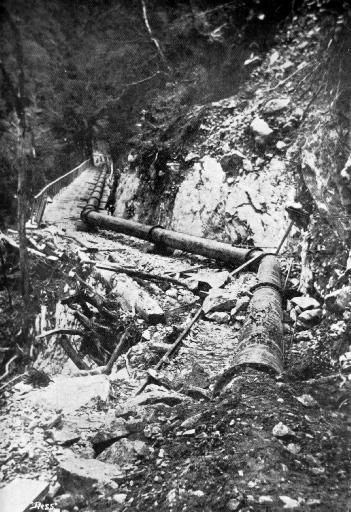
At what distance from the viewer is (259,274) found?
385cm

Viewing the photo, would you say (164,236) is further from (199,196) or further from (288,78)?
(288,78)

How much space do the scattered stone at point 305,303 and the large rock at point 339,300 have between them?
0.84 ft

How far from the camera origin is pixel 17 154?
2.45 m

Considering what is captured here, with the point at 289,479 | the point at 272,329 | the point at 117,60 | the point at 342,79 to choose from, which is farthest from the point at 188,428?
the point at 342,79

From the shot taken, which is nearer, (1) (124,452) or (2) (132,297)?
(1) (124,452)

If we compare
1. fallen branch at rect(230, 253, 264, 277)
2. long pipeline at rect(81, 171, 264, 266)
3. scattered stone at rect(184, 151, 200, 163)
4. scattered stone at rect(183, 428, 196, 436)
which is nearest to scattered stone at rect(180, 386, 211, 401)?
scattered stone at rect(183, 428, 196, 436)

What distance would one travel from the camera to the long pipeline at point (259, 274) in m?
2.70

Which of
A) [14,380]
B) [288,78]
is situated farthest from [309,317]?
[14,380]

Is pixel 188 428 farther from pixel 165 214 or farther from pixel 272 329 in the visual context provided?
pixel 165 214

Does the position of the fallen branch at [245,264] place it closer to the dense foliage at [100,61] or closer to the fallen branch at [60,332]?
the dense foliage at [100,61]

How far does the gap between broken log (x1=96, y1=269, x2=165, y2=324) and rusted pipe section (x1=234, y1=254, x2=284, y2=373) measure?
78 centimetres

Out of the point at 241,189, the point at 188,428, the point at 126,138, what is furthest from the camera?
the point at 241,189

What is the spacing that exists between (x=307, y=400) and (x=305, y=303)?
1143 mm

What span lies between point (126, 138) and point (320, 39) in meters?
1.57
